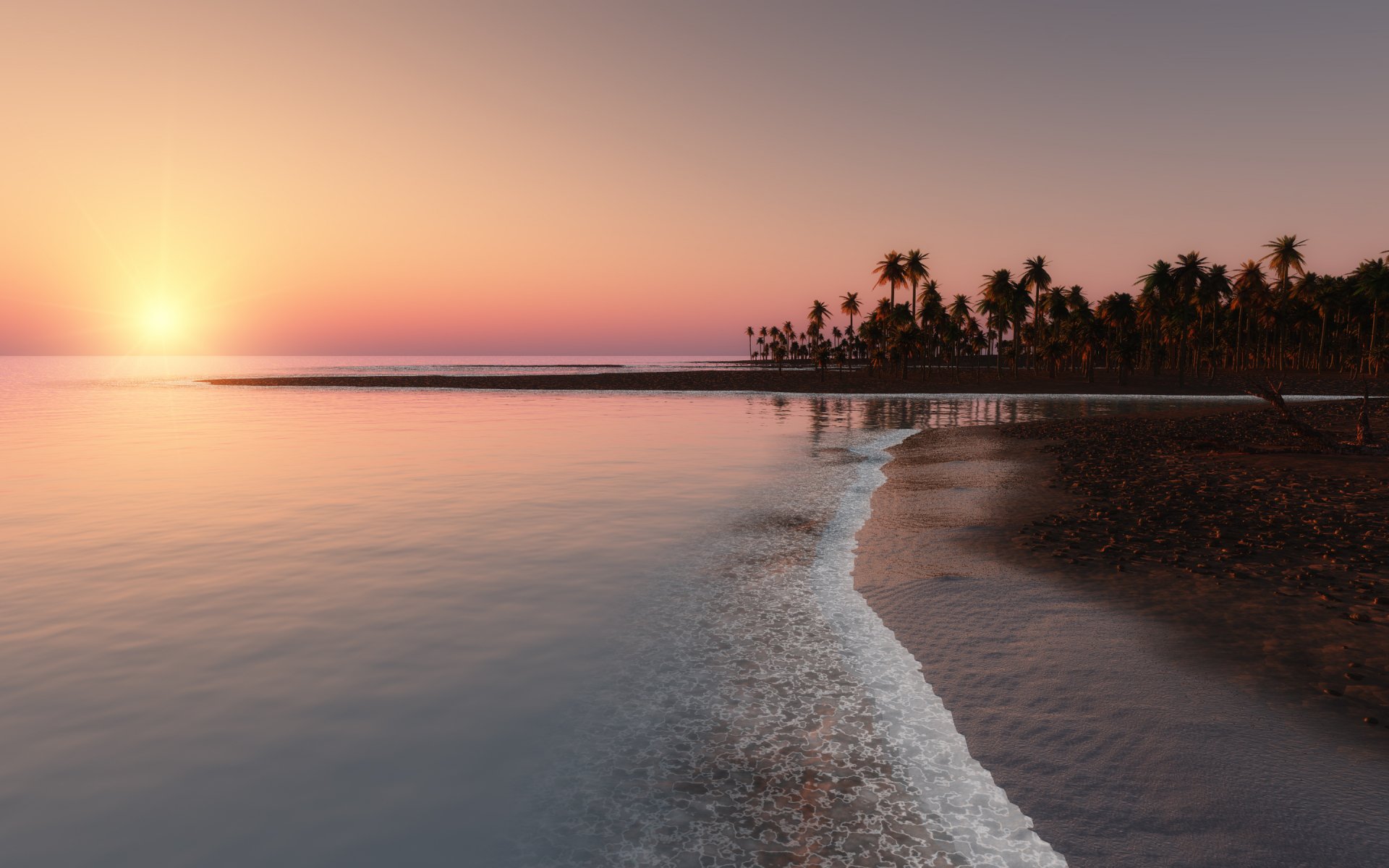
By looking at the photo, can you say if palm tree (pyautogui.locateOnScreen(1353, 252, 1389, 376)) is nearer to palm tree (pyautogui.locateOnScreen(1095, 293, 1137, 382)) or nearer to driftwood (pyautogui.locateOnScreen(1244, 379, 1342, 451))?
palm tree (pyautogui.locateOnScreen(1095, 293, 1137, 382))

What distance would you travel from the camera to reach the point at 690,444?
1280 inches

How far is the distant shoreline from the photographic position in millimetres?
88750

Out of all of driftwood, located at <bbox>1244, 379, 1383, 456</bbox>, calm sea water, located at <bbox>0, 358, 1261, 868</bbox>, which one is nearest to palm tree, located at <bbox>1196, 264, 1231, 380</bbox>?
driftwood, located at <bbox>1244, 379, 1383, 456</bbox>

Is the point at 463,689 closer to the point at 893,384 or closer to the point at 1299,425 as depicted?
the point at 1299,425

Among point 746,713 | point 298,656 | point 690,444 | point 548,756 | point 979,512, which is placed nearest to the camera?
point 548,756

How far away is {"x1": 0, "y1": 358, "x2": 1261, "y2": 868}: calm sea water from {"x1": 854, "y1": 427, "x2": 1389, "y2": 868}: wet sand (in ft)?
1.60

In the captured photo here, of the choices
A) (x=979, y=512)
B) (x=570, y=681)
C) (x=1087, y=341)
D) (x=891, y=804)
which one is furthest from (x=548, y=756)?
(x=1087, y=341)

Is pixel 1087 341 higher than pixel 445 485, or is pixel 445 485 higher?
pixel 1087 341

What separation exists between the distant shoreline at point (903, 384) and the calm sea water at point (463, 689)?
7797cm

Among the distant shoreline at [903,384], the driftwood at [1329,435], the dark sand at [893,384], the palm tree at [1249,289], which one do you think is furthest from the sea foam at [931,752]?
the palm tree at [1249,289]

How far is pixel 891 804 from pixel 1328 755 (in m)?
3.87

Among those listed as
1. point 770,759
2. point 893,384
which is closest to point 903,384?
point 893,384

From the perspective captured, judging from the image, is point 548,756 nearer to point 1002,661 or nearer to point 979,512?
point 1002,661

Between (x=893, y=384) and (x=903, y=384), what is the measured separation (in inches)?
62.6
